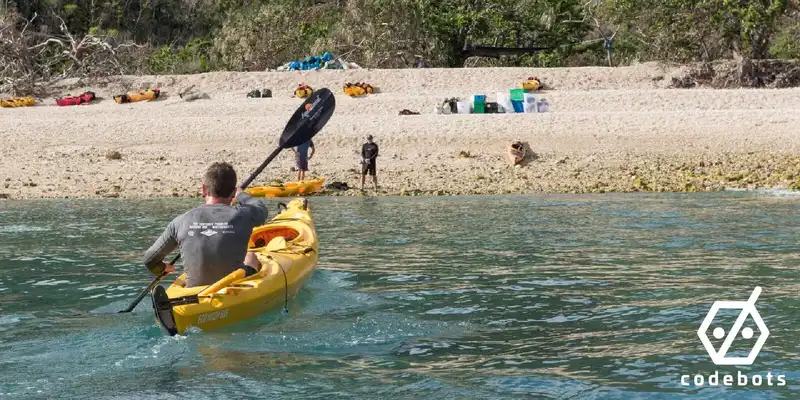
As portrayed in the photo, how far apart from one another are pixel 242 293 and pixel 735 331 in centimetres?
336

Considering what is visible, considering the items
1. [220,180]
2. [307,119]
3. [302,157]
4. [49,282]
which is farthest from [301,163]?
[220,180]

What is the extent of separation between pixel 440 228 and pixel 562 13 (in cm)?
2368

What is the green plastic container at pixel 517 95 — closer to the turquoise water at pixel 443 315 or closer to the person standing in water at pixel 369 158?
the person standing in water at pixel 369 158

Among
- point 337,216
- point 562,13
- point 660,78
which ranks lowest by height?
point 337,216

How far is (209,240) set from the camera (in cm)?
720

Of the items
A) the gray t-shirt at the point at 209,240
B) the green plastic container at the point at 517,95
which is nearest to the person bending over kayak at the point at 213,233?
the gray t-shirt at the point at 209,240

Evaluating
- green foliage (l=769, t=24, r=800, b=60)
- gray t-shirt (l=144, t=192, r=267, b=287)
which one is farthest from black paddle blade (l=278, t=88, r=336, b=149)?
→ green foliage (l=769, t=24, r=800, b=60)

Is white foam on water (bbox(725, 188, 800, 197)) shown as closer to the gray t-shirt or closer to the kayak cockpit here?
the kayak cockpit

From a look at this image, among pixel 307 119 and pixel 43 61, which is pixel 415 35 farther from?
pixel 307 119

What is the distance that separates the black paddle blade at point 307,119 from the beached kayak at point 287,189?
5642mm

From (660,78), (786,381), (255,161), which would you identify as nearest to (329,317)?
(786,381)

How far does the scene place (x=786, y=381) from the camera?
607 centimetres

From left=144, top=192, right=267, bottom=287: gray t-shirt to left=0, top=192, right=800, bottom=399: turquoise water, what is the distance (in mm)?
433

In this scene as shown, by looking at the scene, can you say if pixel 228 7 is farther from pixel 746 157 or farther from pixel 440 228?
pixel 440 228
